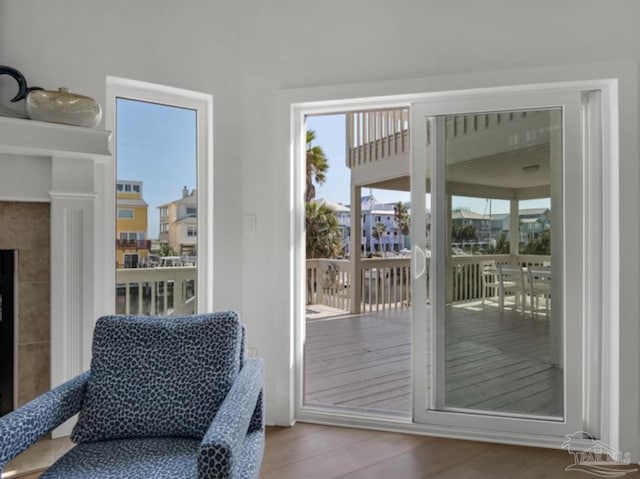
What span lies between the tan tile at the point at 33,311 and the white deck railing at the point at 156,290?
374 mm

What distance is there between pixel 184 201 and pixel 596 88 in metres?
2.42

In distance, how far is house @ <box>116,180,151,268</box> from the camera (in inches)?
97.5

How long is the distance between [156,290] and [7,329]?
75 cm

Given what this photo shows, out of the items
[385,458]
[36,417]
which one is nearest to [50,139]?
[36,417]

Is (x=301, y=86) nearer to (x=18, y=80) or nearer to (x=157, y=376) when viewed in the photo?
(x=18, y=80)

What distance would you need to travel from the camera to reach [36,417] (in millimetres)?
1304

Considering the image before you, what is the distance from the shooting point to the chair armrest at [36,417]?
1197mm

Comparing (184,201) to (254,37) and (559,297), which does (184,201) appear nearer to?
(254,37)

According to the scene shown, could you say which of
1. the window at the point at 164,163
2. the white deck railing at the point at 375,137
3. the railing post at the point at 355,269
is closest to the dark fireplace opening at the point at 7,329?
the window at the point at 164,163

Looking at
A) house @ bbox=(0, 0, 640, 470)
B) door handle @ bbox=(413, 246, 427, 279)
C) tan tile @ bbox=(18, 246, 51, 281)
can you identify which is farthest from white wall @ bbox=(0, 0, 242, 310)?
door handle @ bbox=(413, 246, 427, 279)

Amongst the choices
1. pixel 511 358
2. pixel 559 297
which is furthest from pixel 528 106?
pixel 511 358

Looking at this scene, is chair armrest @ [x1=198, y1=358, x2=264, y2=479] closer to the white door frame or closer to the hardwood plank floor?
the hardwood plank floor

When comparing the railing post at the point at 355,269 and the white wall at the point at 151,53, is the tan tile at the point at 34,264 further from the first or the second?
the railing post at the point at 355,269

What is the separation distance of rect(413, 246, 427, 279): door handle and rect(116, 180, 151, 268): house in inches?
63.2
